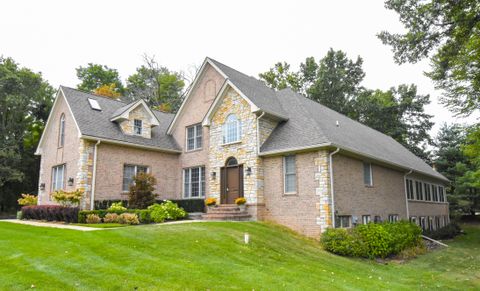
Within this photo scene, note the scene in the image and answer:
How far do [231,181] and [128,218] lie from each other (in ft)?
17.7

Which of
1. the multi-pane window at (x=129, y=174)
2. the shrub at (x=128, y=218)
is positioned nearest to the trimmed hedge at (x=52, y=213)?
the shrub at (x=128, y=218)

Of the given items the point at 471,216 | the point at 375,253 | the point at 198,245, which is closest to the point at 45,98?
the point at 198,245

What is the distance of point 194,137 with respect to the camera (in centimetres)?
2072

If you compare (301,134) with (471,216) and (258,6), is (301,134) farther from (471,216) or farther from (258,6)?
(471,216)

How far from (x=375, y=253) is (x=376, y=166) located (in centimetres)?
→ 648

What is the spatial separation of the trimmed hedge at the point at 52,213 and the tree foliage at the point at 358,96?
88.5 feet

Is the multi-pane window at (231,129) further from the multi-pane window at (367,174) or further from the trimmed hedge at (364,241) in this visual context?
the trimmed hedge at (364,241)

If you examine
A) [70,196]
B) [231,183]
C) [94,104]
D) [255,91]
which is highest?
[255,91]

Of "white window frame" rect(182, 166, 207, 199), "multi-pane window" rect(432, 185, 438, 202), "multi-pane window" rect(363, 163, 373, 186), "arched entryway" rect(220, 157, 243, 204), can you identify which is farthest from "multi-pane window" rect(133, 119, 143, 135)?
"multi-pane window" rect(432, 185, 438, 202)

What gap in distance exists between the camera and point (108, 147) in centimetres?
1798

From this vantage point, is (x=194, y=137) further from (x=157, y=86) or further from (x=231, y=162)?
(x=157, y=86)

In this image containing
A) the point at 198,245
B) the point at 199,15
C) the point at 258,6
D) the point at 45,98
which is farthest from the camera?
the point at 45,98

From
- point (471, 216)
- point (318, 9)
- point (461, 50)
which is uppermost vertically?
point (318, 9)

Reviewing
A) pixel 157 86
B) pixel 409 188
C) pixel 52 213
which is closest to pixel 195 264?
pixel 52 213
